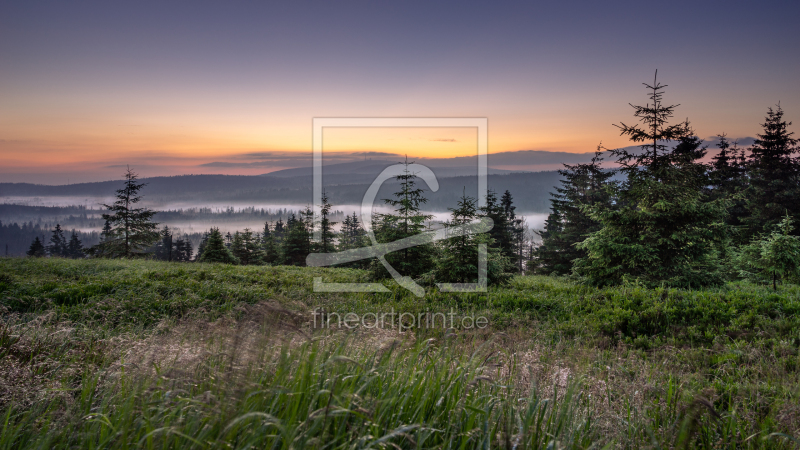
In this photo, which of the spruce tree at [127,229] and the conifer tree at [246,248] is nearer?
the spruce tree at [127,229]

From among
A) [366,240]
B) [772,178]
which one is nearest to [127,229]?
[366,240]

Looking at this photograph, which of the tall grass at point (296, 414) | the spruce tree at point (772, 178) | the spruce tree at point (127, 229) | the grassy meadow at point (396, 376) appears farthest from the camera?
the spruce tree at point (127, 229)

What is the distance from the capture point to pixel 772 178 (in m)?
26.7

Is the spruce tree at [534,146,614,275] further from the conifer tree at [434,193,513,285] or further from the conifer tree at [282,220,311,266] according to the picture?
the conifer tree at [282,220,311,266]

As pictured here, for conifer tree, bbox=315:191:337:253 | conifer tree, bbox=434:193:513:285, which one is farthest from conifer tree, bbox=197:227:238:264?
conifer tree, bbox=434:193:513:285

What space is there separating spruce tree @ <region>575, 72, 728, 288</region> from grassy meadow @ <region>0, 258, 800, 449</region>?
9.38ft

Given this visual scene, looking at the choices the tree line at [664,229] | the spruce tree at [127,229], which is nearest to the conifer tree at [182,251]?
the spruce tree at [127,229]

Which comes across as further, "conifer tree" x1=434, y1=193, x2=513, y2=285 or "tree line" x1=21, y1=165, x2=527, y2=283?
"tree line" x1=21, y1=165, x2=527, y2=283

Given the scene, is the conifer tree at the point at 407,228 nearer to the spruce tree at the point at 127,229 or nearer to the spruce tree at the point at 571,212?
the spruce tree at the point at 571,212

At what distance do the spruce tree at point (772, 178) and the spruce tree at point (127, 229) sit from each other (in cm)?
5318

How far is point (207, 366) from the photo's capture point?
2.44 metres

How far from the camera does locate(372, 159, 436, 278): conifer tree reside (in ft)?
44.9

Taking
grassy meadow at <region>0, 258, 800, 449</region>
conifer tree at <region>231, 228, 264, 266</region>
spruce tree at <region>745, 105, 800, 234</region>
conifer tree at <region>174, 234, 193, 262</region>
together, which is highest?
spruce tree at <region>745, 105, 800, 234</region>

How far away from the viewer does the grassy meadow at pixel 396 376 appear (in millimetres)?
1781
